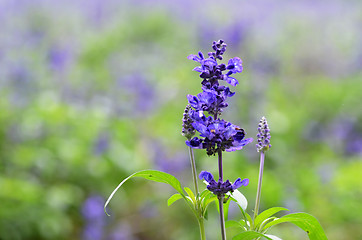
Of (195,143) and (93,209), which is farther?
(93,209)

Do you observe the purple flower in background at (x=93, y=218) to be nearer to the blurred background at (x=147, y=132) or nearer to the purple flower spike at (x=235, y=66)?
the blurred background at (x=147, y=132)

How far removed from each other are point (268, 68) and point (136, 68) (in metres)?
1.93

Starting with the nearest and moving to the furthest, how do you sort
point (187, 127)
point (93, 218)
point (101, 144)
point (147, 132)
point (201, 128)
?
point (201, 128) < point (187, 127) < point (93, 218) < point (101, 144) < point (147, 132)

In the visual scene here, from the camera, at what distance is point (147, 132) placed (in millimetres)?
4297

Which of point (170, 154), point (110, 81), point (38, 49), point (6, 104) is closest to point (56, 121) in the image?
point (6, 104)

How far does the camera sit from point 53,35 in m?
8.04

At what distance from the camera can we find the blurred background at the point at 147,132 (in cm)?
292

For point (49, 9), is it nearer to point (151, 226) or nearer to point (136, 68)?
point (136, 68)

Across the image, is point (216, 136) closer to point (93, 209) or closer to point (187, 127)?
point (187, 127)

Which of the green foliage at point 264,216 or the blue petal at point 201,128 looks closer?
the blue petal at point 201,128

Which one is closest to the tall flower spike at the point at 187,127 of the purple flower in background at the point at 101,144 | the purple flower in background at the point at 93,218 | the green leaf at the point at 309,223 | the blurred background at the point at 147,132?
the green leaf at the point at 309,223

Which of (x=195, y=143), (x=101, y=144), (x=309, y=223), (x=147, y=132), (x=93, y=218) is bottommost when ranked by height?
(x=309, y=223)

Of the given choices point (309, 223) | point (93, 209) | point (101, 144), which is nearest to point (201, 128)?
point (309, 223)

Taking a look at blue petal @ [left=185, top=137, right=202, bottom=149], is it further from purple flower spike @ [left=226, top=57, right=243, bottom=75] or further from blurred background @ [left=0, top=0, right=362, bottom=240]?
blurred background @ [left=0, top=0, right=362, bottom=240]
